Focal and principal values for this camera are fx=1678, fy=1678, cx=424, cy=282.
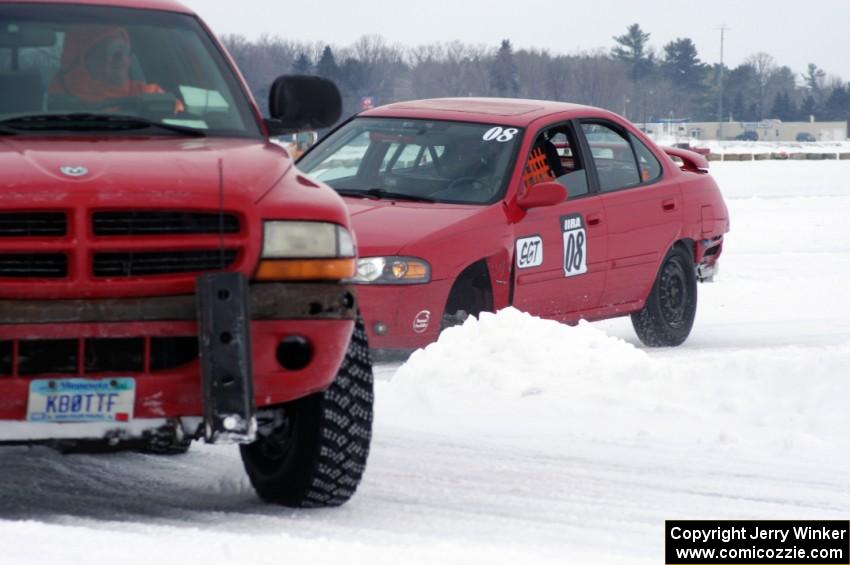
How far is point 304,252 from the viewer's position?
4.59 m

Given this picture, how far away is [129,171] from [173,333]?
0.47 m

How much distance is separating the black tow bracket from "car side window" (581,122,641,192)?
5.65m

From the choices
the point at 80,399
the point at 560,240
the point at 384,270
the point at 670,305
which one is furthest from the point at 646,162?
the point at 80,399

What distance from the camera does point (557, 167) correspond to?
31.6 ft

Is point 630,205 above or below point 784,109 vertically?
above

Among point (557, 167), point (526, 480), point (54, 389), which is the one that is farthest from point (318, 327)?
point (557, 167)

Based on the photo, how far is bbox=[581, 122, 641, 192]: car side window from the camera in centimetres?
995

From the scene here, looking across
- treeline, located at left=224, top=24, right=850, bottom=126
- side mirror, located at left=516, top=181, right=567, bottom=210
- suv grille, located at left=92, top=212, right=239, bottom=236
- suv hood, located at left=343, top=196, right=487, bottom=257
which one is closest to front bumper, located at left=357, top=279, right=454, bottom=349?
suv hood, located at left=343, top=196, right=487, bottom=257

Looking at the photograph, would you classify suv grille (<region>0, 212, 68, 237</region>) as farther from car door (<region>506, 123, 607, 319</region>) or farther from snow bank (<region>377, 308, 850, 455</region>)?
car door (<region>506, 123, 607, 319</region>)

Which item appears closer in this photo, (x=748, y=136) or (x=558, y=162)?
(x=558, y=162)

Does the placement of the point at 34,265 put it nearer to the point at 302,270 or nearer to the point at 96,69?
the point at 302,270

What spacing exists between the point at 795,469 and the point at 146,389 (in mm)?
2652

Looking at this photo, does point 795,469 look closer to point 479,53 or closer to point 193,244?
point 193,244

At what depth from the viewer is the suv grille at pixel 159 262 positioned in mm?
4375
